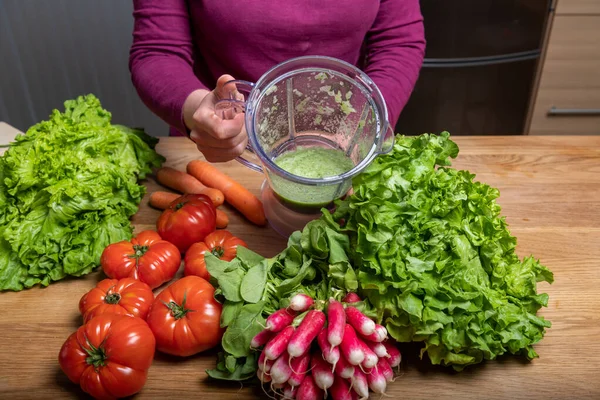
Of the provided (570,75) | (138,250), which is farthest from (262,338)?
(570,75)

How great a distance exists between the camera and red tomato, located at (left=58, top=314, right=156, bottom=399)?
837mm

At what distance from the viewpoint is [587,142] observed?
1.40 meters

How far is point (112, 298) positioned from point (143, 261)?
10cm

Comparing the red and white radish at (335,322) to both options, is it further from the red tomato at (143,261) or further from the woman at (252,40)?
the woman at (252,40)

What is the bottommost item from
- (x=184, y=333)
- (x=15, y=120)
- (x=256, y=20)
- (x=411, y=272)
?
(x=15, y=120)

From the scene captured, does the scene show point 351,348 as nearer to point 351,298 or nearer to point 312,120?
point 351,298

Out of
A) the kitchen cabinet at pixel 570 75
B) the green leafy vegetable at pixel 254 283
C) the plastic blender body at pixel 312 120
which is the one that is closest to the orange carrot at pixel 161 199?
the plastic blender body at pixel 312 120

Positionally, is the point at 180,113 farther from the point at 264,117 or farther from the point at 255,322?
the point at 255,322

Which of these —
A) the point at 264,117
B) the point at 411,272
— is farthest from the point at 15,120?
the point at 411,272

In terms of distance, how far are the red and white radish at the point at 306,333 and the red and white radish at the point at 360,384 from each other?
9cm

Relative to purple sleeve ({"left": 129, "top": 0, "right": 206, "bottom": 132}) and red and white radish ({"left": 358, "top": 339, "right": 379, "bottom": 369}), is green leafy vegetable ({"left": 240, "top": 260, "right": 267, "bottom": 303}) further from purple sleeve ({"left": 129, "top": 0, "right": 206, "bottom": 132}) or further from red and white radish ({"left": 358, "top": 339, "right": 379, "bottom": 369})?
purple sleeve ({"left": 129, "top": 0, "right": 206, "bottom": 132})

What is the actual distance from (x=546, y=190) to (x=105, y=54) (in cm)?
188

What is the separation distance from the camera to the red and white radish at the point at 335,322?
784 millimetres

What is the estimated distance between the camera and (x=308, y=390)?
820 millimetres
